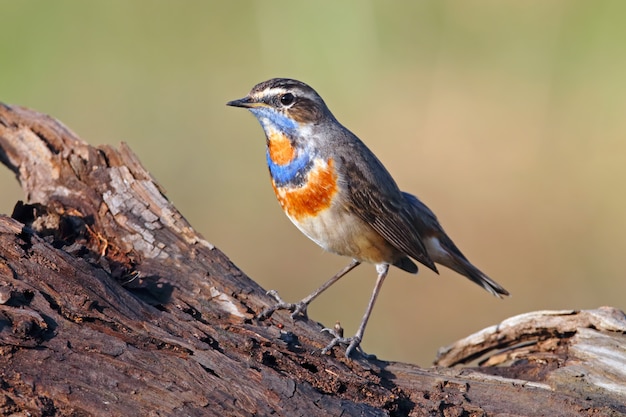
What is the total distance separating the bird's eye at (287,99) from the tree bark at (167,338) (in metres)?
1.11

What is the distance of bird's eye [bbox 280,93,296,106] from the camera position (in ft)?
22.3

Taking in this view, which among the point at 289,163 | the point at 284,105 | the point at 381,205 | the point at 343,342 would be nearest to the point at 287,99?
the point at 284,105

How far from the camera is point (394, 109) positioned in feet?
39.7

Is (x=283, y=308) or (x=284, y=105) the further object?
(x=284, y=105)

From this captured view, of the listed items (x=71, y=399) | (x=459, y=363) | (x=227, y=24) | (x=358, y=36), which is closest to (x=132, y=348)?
(x=71, y=399)

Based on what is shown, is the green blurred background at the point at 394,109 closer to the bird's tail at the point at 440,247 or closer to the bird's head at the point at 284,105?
the bird's tail at the point at 440,247

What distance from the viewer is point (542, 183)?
38.7 feet

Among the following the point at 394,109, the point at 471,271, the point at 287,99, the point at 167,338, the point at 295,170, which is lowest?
the point at 167,338

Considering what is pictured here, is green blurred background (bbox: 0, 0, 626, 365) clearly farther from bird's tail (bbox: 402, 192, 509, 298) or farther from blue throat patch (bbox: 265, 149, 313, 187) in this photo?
blue throat patch (bbox: 265, 149, 313, 187)

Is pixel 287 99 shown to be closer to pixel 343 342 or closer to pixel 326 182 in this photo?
pixel 326 182

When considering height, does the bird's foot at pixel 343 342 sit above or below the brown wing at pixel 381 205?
below

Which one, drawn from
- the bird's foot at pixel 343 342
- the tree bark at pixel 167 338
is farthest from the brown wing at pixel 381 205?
A: the bird's foot at pixel 343 342

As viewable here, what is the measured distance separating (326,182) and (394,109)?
5.54m

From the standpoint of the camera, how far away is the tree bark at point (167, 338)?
503 centimetres
